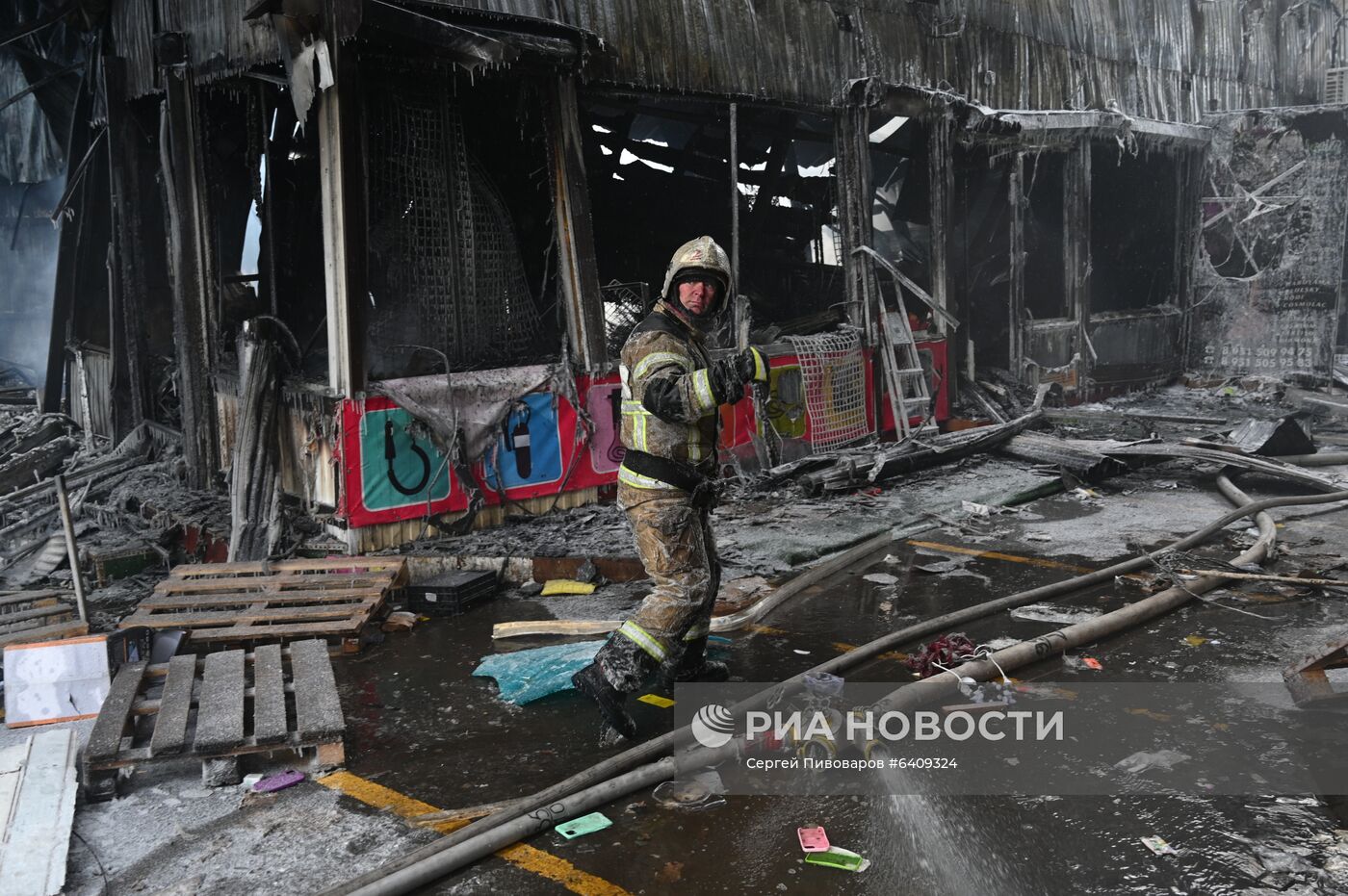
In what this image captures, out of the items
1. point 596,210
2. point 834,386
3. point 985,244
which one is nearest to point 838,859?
point 834,386

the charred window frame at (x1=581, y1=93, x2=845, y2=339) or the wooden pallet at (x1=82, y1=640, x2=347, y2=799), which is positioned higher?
the charred window frame at (x1=581, y1=93, x2=845, y2=339)

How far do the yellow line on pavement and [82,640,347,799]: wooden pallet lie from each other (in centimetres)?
19

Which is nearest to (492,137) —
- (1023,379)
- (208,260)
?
(208,260)

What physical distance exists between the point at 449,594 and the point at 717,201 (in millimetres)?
7993

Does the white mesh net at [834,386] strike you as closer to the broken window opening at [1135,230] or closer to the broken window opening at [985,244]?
the broken window opening at [985,244]

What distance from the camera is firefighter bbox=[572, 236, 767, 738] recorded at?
4.61m

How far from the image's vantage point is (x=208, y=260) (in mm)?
9086

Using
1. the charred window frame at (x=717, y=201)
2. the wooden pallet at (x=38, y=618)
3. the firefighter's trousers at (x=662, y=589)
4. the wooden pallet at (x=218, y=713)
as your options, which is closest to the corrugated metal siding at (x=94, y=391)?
the wooden pallet at (x=38, y=618)

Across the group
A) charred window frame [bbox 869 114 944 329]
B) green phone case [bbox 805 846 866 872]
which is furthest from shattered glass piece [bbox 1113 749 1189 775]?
charred window frame [bbox 869 114 944 329]

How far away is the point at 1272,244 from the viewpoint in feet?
51.1

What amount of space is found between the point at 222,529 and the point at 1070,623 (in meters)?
6.10

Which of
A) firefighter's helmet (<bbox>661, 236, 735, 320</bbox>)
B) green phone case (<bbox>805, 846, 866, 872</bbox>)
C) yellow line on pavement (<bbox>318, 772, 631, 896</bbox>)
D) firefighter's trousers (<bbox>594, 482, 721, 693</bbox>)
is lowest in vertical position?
green phone case (<bbox>805, 846, 866, 872</bbox>)

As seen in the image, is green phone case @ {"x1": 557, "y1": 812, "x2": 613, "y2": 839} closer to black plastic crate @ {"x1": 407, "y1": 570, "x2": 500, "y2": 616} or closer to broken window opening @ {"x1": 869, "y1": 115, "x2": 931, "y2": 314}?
black plastic crate @ {"x1": 407, "y1": 570, "x2": 500, "y2": 616}

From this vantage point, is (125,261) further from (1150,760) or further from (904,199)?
(1150,760)
